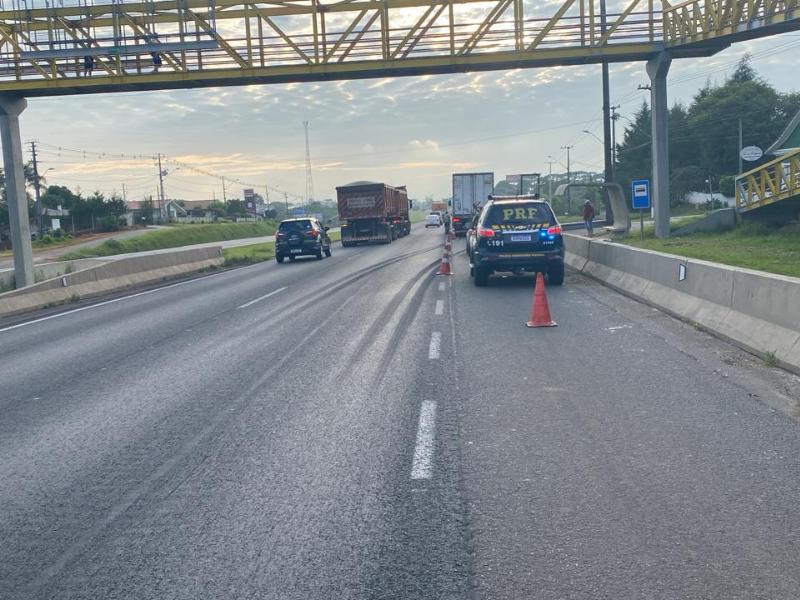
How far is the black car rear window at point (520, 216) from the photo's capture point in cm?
1802

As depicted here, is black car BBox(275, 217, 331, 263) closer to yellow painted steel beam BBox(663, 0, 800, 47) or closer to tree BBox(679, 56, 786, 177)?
yellow painted steel beam BBox(663, 0, 800, 47)

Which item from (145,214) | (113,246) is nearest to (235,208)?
(145,214)

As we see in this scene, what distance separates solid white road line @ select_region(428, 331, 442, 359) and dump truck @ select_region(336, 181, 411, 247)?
33.3m

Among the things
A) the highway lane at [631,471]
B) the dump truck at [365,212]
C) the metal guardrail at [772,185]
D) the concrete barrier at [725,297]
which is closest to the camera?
the highway lane at [631,471]

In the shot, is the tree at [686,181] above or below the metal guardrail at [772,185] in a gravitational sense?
above

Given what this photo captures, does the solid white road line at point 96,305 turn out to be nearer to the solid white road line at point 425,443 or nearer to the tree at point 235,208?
the solid white road line at point 425,443

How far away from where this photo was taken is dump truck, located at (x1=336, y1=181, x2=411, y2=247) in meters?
45.2

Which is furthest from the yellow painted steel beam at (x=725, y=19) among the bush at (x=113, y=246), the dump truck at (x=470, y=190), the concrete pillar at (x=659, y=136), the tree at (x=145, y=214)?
the tree at (x=145, y=214)

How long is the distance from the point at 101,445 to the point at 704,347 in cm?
718

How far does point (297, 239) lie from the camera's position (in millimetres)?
33562

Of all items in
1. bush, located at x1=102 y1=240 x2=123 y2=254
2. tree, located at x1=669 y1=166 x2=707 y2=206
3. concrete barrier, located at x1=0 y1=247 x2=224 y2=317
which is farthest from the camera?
tree, located at x1=669 y1=166 x2=707 y2=206

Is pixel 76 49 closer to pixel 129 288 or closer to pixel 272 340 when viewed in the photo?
pixel 129 288

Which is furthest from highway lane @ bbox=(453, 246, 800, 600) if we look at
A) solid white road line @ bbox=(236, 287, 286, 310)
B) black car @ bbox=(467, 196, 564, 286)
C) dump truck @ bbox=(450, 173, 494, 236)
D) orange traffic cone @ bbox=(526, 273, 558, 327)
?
dump truck @ bbox=(450, 173, 494, 236)

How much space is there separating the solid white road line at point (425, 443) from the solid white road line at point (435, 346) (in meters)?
2.60
